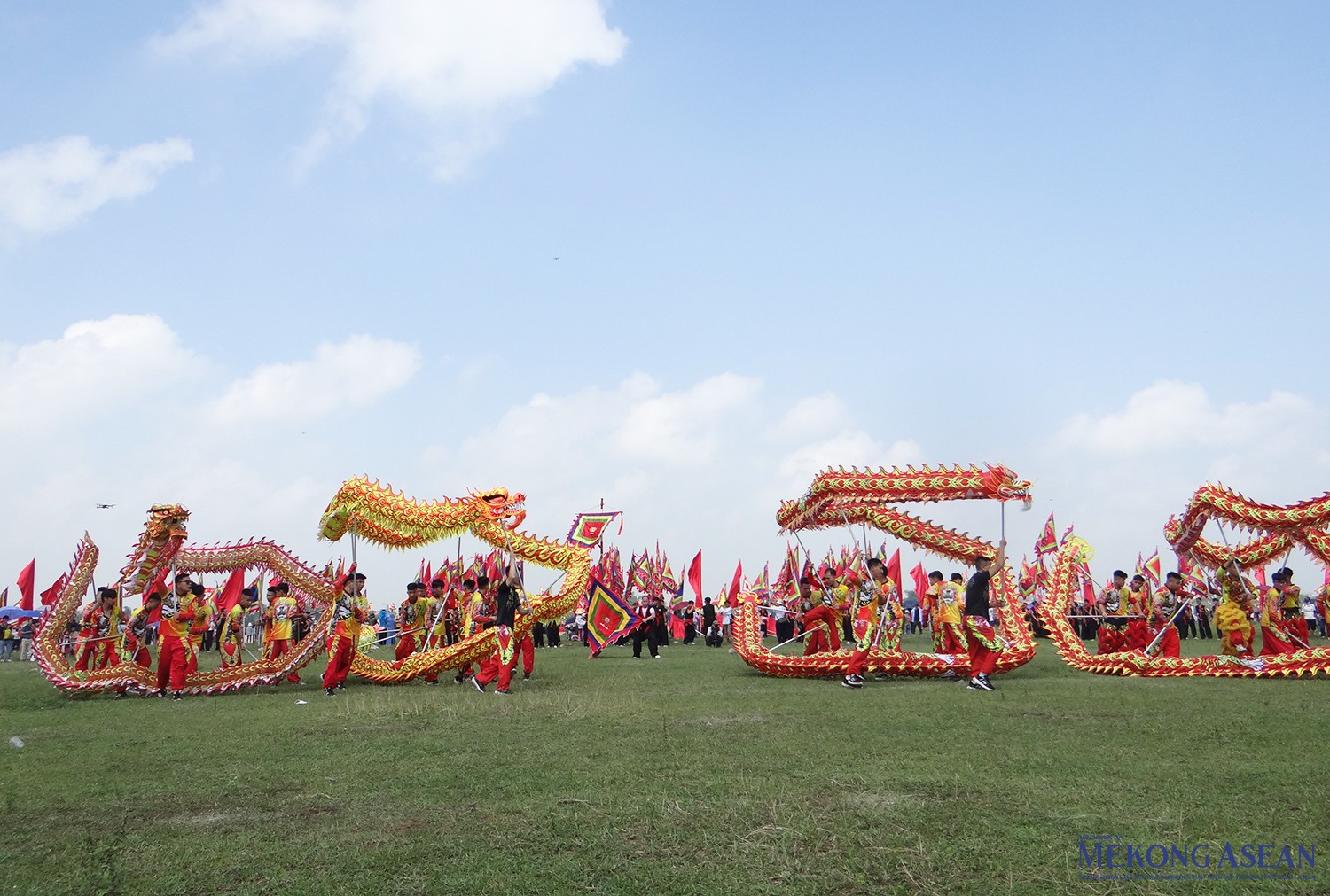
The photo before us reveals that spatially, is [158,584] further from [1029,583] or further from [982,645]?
[1029,583]

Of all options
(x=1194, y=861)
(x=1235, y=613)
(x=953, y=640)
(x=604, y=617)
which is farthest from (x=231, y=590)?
(x=1194, y=861)

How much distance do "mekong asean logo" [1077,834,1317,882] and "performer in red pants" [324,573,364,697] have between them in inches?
419

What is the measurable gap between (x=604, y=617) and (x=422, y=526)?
7.22m

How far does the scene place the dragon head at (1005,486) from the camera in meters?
13.4

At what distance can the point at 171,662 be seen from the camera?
1317 cm

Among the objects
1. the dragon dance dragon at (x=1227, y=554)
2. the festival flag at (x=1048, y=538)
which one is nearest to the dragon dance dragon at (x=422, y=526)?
the dragon dance dragon at (x=1227, y=554)

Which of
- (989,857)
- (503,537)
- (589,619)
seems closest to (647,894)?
(989,857)

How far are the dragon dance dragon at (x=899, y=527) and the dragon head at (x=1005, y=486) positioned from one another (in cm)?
1

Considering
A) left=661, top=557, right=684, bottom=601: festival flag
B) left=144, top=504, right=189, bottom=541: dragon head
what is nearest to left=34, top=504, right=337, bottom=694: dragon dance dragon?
left=144, top=504, right=189, bottom=541: dragon head

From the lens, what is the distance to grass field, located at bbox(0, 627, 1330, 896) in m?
4.45

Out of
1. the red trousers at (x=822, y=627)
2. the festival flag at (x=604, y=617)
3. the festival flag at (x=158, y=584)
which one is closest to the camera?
the festival flag at (x=158, y=584)

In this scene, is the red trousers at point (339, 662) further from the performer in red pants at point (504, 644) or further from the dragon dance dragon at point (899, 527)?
the dragon dance dragon at point (899, 527)

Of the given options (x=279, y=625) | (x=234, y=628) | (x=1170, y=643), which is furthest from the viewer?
(x=234, y=628)

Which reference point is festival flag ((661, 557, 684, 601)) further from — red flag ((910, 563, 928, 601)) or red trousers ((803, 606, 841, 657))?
red trousers ((803, 606, 841, 657))
